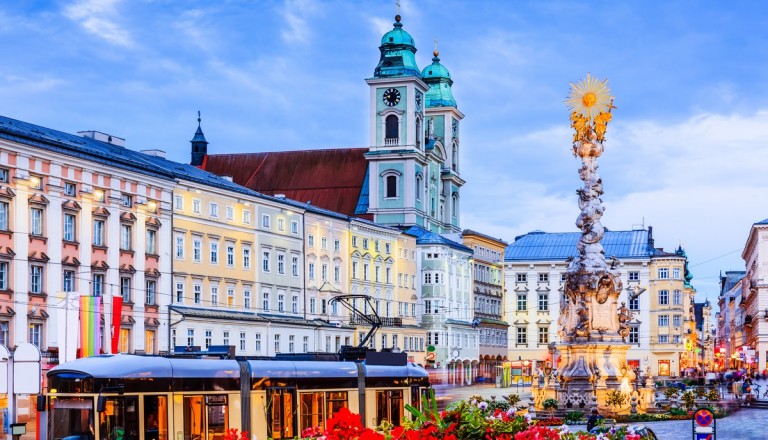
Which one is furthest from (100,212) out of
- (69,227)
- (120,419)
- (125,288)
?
(120,419)

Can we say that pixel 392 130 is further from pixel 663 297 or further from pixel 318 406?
pixel 318 406

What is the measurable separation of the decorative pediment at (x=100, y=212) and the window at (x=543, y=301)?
86281 mm

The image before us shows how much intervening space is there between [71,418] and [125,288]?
43.7 metres

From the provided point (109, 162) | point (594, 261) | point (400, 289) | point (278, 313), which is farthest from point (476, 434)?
point (400, 289)

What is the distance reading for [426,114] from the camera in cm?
14312

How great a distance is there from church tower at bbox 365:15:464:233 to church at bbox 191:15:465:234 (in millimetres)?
93

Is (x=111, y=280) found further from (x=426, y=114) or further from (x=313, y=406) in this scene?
(x=426, y=114)

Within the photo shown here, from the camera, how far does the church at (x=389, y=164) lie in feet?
422

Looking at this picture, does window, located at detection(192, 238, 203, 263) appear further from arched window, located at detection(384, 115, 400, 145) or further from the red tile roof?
the red tile roof

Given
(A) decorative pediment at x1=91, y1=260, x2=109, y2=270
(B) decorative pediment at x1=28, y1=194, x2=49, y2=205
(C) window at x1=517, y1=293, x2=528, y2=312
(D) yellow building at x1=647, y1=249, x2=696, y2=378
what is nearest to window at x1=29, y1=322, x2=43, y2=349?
(A) decorative pediment at x1=91, y1=260, x2=109, y2=270

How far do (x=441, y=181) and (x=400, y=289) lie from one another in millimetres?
25682

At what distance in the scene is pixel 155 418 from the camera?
105ft

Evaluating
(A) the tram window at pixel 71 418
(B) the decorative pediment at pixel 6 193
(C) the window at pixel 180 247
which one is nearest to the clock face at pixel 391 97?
(C) the window at pixel 180 247

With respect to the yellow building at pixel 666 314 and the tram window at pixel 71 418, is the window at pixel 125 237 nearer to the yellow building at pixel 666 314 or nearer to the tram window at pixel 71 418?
the tram window at pixel 71 418
